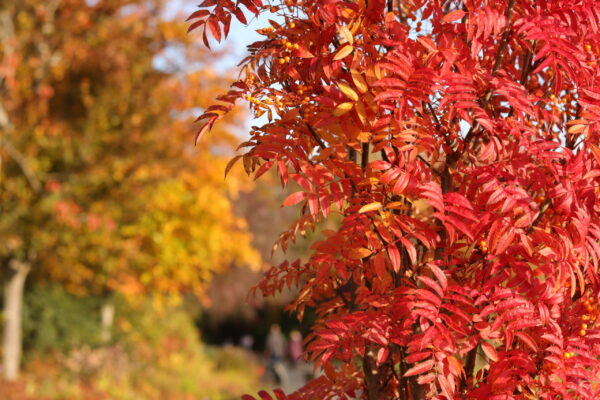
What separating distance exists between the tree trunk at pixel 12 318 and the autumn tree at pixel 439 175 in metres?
11.0

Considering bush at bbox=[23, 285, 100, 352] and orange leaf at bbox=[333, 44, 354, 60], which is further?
bush at bbox=[23, 285, 100, 352]

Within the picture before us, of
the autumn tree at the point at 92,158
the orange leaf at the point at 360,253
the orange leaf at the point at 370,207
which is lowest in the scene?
the orange leaf at the point at 360,253

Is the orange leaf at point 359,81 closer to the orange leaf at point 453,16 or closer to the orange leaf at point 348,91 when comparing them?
the orange leaf at point 348,91

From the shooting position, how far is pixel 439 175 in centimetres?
272

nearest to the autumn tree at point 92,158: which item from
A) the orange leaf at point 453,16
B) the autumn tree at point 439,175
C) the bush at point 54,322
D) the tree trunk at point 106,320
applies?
the bush at point 54,322

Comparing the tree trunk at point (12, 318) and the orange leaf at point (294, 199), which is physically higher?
the tree trunk at point (12, 318)

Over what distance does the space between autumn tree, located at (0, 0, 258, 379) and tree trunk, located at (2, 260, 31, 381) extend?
3 cm

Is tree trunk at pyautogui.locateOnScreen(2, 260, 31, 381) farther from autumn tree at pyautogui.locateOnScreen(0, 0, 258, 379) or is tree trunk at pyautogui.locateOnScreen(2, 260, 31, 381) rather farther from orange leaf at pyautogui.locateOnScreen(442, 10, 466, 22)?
orange leaf at pyautogui.locateOnScreen(442, 10, 466, 22)

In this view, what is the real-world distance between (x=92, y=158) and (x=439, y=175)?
9.65m

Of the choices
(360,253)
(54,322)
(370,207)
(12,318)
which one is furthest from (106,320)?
(370,207)

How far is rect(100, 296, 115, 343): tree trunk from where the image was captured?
556 inches


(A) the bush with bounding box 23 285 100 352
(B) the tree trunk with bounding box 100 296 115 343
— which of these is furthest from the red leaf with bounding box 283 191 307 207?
(B) the tree trunk with bounding box 100 296 115 343

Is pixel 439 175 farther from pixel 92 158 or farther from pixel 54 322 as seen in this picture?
pixel 54 322

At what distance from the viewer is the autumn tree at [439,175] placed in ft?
7.22
